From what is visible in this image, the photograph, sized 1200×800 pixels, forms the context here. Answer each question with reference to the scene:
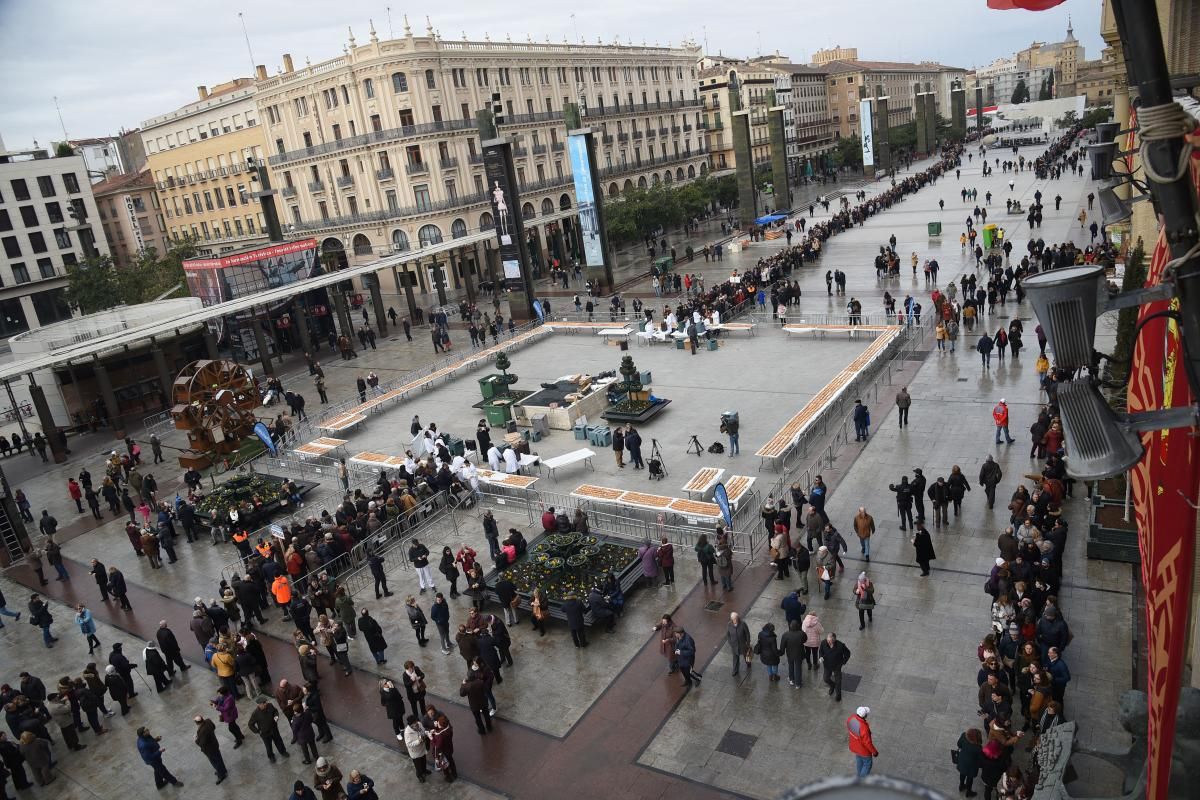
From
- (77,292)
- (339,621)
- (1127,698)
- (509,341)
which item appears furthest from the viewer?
(77,292)

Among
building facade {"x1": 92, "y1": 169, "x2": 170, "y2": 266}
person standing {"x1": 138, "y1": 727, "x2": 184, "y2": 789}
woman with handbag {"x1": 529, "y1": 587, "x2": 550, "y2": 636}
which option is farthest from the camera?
building facade {"x1": 92, "y1": 169, "x2": 170, "y2": 266}

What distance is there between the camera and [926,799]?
2.36 meters

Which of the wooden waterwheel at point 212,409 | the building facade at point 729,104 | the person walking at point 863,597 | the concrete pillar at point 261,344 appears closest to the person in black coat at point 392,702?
the person walking at point 863,597

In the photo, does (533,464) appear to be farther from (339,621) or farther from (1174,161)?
(1174,161)

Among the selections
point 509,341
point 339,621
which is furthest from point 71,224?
point 339,621

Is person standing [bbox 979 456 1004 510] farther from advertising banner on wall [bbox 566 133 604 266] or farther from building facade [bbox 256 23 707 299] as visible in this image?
building facade [bbox 256 23 707 299]

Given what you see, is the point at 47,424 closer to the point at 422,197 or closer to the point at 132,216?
the point at 422,197

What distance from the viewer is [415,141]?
55.0 meters

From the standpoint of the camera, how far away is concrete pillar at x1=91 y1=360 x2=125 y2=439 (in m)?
32.8

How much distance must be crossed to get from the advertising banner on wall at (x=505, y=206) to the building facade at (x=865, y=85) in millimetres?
96056

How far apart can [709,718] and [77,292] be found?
168 feet

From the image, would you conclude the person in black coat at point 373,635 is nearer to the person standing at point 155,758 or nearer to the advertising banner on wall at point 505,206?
the person standing at point 155,758

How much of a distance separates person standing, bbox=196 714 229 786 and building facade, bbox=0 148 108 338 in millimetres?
58059

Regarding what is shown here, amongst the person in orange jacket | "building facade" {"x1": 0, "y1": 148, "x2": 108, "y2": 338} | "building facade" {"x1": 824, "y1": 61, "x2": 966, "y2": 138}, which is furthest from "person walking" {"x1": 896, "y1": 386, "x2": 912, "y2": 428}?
"building facade" {"x1": 824, "y1": 61, "x2": 966, "y2": 138}
